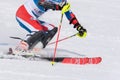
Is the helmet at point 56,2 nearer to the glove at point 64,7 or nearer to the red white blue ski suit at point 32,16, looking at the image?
the glove at point 64,7

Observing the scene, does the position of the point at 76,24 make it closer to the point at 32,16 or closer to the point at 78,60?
the point at 78,60

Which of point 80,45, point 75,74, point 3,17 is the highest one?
point 3,17

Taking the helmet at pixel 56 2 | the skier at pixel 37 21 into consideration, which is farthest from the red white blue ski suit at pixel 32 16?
the helmet at pixel 56 2

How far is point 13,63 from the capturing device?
26.2ft

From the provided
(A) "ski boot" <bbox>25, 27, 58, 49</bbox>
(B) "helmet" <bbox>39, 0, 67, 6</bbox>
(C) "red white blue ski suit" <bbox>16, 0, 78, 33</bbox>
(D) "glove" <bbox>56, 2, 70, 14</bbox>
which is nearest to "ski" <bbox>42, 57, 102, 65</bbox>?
(A) "ski boot" <bbox>25, 27, 58, 49</bbox>

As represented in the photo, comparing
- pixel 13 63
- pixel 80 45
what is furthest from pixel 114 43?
pixel 13 63

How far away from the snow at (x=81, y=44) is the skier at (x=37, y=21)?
513 millimetres

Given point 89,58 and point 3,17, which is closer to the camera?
point 89,58

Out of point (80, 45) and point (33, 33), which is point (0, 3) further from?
point (33, 33)

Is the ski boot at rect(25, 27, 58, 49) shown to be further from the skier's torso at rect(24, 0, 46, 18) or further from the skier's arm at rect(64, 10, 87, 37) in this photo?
the skier's arm at rect(64, 10, 87, 37)

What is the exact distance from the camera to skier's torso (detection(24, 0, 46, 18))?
866 cm

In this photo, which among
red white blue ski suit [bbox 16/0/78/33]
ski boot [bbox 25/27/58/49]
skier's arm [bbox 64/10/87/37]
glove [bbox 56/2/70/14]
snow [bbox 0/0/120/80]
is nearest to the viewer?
snow [bbox 0/0/120/80]

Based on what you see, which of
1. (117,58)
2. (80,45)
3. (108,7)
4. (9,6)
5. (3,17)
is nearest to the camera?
(117,58)

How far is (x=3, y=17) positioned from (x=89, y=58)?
12.6 ft
